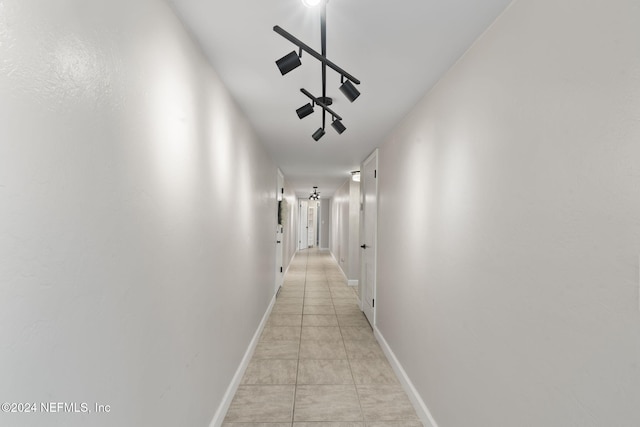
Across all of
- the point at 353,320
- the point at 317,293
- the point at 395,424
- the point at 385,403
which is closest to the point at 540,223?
the point at 395,424

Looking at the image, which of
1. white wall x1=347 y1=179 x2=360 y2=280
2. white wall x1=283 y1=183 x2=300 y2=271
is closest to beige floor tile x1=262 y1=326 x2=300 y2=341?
white wall x1=347 y1=179 x2=360 y2=280

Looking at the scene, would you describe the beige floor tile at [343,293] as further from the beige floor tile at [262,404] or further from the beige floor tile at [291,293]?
the beige floor tile at [262,404]

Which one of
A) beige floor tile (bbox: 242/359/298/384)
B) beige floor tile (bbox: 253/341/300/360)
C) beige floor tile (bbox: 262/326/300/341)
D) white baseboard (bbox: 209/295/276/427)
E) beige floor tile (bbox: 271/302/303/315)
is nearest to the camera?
white baseboard (bbox: 209/295/276/427)

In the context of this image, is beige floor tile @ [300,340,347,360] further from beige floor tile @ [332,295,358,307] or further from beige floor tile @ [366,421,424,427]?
beige floor tile @ [332,295,358,307]

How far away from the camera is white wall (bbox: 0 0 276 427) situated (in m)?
0.64

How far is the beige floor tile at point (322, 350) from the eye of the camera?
3153 mm

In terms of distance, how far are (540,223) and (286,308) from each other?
416 centimetres

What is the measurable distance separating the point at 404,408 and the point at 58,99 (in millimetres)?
2680

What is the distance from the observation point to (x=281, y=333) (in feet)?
12.3

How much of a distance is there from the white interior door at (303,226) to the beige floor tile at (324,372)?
1023 centimetres

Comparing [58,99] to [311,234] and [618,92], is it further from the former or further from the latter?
[311,234]

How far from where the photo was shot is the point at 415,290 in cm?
244

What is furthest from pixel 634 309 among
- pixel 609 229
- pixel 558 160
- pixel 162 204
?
pixel 162 204

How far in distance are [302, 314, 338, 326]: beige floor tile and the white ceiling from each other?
8.91ft
